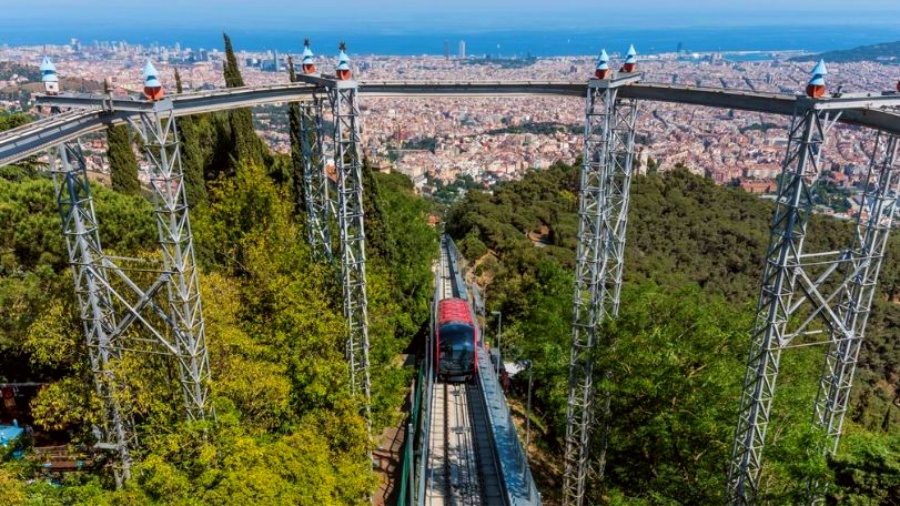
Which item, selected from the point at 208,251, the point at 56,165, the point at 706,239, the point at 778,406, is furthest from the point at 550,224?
the point at 56,165

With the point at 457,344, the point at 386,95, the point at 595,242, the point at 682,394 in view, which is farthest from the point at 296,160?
the point at 682,394

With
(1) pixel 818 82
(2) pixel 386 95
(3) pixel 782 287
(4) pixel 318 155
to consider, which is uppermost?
(1) pixel 818 82

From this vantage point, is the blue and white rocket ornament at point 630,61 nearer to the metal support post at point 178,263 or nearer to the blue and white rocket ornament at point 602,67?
the blue and white rocket ornament at point 602,67

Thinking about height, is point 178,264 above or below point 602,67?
below

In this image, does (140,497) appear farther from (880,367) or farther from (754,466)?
(880,367)

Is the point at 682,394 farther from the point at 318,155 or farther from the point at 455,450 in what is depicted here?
the point at 318,155

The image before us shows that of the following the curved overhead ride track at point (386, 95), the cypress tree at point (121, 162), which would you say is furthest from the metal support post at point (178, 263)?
the cypress tree at point (121, 162)
